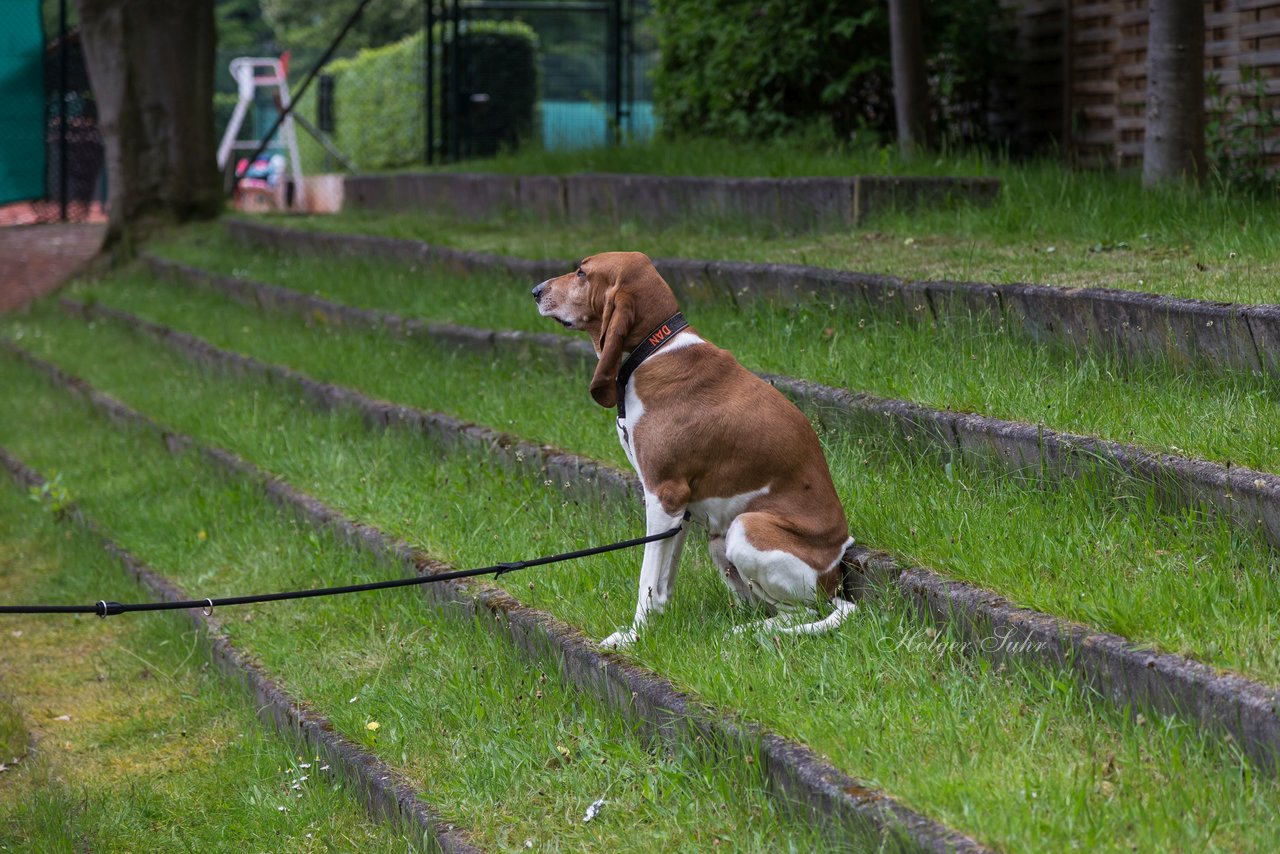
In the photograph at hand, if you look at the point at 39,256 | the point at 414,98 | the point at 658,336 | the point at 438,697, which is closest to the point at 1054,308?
the point at 658,336

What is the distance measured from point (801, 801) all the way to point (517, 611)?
4.99 feet

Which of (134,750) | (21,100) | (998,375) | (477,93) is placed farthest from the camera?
(21,100)

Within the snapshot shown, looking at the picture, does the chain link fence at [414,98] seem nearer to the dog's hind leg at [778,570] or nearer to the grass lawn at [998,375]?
the grass lawn at [998,375]

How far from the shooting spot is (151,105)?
531 inches

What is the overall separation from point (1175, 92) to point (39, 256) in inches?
483

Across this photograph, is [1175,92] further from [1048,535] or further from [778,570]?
[778,570]

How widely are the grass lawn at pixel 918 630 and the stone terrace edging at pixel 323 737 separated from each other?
109 millimetres

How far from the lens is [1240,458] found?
153 inches

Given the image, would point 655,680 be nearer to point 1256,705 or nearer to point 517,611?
point 517,611

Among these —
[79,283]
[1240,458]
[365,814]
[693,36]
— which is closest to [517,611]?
[365,814]

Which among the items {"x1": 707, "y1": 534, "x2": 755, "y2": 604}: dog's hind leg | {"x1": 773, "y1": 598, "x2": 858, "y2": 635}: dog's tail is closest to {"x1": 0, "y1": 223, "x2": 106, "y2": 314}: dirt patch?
{"x1": 707, "y1": 534, "x2": 755, "y2": 604}: dog's hind leg

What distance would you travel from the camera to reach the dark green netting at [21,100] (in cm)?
1638

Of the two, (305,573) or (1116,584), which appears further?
(305,573)

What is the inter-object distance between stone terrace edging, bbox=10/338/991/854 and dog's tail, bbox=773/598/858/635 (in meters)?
0.39
